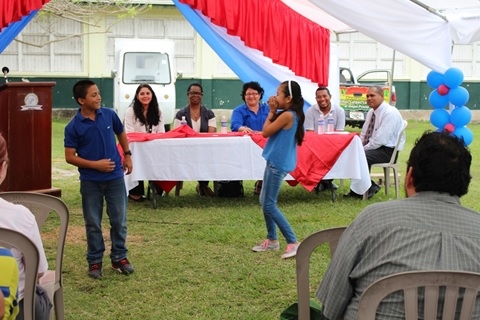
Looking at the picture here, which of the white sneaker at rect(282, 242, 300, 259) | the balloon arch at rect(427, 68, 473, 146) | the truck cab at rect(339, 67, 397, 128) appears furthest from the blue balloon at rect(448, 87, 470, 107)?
the truck cab at rect(339, 67, 397, 128)

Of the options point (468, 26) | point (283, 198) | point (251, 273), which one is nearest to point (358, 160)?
point (283, 198)

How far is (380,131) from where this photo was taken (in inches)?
375

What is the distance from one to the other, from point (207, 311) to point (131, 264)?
1.36 metres

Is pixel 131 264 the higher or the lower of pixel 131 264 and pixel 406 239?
the lower

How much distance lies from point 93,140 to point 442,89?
14.5 ft

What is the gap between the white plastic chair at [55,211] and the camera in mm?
4213

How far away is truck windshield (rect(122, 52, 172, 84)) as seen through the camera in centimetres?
1952

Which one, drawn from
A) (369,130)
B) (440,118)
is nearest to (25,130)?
(369,130)

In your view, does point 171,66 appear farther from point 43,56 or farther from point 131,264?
point 131,264

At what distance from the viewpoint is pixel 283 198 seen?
383 inches

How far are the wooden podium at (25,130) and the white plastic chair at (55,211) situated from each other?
4284 mm

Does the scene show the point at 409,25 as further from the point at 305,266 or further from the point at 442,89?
the point at 305,266

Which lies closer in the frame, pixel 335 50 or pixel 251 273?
pixel 251 273

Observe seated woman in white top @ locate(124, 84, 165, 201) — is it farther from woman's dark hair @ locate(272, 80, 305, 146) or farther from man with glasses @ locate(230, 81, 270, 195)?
woman's dark hair @ locate(272, 80, 305, 146)
